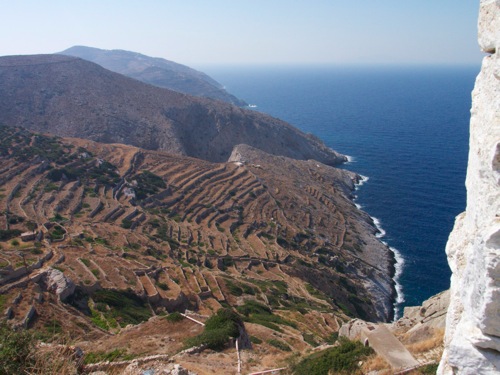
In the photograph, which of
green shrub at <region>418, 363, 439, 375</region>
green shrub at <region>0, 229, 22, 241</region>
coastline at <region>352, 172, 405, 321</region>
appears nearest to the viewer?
green shrub at <region>418, 363, 439, 375</region>

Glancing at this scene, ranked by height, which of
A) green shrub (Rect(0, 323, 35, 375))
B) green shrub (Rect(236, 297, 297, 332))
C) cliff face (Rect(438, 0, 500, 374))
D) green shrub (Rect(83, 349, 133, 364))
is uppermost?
cliff face (Rect(438, 0, 500, 374))

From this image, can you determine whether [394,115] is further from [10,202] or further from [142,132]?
[10,202]

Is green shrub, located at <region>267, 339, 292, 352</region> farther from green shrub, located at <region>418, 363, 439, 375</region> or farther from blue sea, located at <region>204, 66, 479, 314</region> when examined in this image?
blue sea, located at <region>204, 66, 479, 314</region>

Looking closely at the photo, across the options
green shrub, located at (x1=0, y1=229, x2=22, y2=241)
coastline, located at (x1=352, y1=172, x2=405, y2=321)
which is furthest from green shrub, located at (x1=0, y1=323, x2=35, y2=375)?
coastline, located at (x1=352, y1=172, x2=405, y2=321)

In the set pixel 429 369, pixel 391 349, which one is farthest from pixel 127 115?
pixel 429 369

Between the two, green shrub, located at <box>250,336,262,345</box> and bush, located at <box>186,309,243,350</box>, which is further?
green shrub, located at <box>250,336,262,345</box>

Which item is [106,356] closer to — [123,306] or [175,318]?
[175,318]
